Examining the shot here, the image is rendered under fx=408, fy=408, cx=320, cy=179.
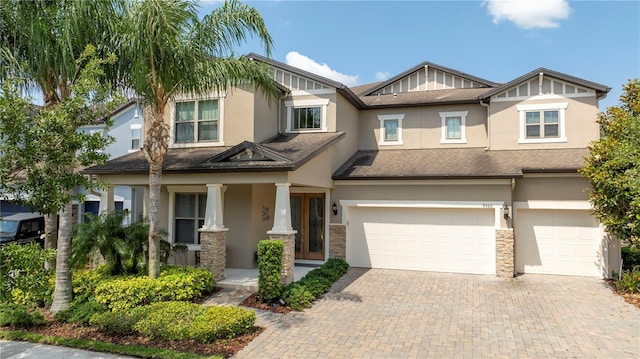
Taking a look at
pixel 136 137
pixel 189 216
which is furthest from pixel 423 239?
pixel 136 137

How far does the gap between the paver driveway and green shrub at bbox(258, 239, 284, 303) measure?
0.80m

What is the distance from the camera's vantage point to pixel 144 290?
925 cm

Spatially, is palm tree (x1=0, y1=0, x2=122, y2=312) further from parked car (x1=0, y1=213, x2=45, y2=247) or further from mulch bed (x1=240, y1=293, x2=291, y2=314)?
parked car (x1=0, y1=213, x2=45, y2=247)

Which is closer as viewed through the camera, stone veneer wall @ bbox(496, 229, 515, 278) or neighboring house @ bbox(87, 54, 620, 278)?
stone veneer wall @ bbox(496, 229, 515, 278)

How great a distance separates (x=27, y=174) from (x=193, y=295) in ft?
15.6

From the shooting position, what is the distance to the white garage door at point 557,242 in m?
13.0

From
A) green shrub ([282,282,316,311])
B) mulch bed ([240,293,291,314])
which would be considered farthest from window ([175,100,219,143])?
green shrub ([282,282,316,311])

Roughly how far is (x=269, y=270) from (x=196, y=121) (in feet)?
21.9

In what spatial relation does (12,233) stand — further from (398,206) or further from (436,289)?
(436,289)

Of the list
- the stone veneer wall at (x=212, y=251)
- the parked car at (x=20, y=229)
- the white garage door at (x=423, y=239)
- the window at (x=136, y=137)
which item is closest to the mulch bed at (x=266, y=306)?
the stone veneer wall at (x=212, y=251)

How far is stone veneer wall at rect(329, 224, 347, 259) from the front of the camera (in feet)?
46.3

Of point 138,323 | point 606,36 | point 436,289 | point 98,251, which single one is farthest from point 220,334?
point 606,36

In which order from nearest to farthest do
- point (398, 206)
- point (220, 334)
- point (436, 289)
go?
point (220, 334)
point (436, 289)
point (398, 206)

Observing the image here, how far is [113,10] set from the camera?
29.2 ft
